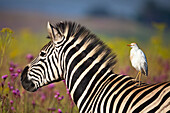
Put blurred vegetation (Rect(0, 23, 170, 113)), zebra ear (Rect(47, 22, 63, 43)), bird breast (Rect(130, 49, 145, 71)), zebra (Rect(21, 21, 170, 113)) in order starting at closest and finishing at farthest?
zebra (Rect(21, 21, 170, 113)), bird breast (Rect(130, 49, 145, 71)), zebra ear (Rect(47, 22, 63, 43)), blurred vegetation (Rect(0, 23, 170, 113))

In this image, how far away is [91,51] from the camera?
12.7 ft

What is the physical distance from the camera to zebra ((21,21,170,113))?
342 cm

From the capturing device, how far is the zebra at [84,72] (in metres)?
3.42

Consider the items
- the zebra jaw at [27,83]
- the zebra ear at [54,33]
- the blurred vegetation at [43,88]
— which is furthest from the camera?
the blurred vegetation at [43,88]

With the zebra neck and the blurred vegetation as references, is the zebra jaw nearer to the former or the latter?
the blurred vegetation

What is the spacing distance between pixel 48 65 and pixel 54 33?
0.48 m

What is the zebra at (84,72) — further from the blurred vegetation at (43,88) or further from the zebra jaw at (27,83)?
the blurred vegetation at (43,88)

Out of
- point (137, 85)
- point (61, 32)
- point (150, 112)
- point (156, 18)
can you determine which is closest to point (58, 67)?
point (61, 32)

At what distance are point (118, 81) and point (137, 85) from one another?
0.86 feet

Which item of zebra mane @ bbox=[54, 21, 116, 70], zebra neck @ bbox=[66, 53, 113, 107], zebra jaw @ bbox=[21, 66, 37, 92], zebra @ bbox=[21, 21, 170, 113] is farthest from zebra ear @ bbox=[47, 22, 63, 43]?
zebra jaw @ bbox=[21, 66, 37, 92]

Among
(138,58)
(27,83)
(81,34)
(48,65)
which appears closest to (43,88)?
(27,83)

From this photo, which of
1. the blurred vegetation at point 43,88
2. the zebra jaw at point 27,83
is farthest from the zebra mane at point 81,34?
the zebra jaw at point 27,83

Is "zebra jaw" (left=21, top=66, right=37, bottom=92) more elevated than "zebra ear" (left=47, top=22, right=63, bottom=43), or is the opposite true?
"zebra ear" (left=47, top=22, right=63, bottom=43)

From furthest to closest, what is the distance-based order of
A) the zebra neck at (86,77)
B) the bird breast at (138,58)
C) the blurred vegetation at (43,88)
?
the blurred vegetation at (43,88)
the zebra neck at (86,77)
the bird breast at (138,58)
